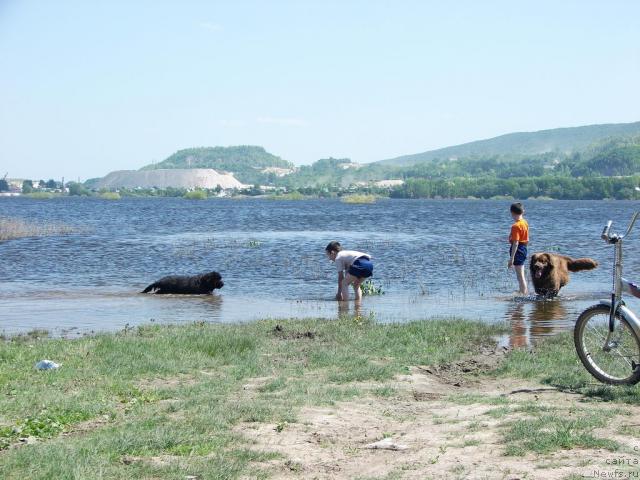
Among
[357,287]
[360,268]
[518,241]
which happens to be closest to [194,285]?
[357,287]

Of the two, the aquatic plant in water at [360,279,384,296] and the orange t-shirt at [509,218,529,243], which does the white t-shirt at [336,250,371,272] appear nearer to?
the aquatic plant in water at [360,279,384,296]

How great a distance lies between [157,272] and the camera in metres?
26.6

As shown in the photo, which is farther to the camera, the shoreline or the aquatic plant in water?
the aquatic plant in water

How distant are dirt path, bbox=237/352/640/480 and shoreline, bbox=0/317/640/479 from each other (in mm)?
17

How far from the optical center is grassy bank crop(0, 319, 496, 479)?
5.97m

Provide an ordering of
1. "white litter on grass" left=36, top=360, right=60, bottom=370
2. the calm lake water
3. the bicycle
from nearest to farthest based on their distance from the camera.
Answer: the bicycle
"white litter on grass" left=36, top=360, right=60, bottom=370
the calm lake water

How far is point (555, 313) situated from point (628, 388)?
7.36 m

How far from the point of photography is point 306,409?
24.0 feet

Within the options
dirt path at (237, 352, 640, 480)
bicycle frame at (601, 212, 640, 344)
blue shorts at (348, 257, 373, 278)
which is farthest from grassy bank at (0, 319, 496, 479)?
blue shorts at (348, 257, 373, 278)

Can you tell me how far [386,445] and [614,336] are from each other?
9.89 ft

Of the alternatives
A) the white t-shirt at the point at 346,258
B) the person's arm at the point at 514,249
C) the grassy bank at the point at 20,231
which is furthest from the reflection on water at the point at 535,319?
the grassy bank at the point at 20,231

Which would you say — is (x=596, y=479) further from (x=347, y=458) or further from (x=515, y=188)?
(x=515, y=188)

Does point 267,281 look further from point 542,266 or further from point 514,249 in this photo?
point 542,266

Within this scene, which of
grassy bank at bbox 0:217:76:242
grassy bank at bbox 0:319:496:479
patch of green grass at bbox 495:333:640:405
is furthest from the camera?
grassy bank at bbox 0:217:76:242
